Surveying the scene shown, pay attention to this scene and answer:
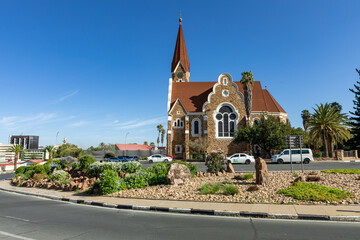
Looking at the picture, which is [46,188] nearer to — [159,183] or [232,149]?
[159,183]

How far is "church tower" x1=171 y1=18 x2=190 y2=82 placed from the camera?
2174 inches

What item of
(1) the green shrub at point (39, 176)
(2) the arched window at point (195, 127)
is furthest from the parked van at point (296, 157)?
(1) the green shrub at point (39, 176)

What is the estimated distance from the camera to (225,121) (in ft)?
144

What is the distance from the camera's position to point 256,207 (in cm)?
845

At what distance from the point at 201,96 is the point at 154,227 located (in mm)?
41721

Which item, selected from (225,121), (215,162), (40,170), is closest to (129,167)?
(215,162)

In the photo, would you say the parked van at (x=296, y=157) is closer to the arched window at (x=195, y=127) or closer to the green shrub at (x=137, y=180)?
the arched window at (x=195, y=127)

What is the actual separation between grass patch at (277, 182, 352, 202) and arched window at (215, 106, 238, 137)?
108 ft

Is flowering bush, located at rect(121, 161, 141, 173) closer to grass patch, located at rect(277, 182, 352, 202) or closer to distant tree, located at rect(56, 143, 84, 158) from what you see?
grass patch, located at rect(277, 182, 352, 202)

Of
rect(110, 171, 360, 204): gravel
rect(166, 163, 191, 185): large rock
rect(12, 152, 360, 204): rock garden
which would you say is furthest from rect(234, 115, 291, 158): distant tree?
rect(166, 163, 191, 185): large rock

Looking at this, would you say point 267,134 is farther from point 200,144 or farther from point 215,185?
point 215,185

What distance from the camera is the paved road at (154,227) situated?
5.80 meters

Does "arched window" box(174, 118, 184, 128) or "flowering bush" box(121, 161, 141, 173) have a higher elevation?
"arched window" box(174, 118, 184, 128)

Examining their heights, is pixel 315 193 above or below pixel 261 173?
below
